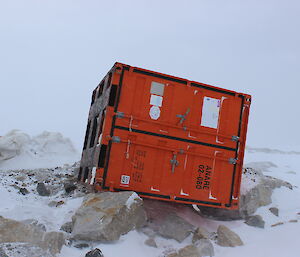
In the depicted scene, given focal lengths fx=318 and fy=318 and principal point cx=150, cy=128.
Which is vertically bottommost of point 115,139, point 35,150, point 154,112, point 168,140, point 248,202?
point 35,150

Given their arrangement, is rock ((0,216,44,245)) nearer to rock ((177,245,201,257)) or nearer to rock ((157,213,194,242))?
rock ((177,245,201,257))

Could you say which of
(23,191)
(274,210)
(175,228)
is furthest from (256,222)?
(23,191)

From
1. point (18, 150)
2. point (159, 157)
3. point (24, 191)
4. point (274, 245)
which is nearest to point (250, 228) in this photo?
point (274, 245)

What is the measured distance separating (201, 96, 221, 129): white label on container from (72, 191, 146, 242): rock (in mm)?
2002

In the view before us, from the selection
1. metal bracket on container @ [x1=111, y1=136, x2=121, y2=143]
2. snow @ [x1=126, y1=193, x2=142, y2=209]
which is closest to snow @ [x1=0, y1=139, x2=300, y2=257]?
snow @ [x1=126, y1=193, x2=142, y2=209]

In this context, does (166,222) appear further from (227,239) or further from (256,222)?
(256,222)

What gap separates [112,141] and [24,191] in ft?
7.92

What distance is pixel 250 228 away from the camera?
19.6 feet

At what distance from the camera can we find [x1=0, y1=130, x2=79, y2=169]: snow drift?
1491cm

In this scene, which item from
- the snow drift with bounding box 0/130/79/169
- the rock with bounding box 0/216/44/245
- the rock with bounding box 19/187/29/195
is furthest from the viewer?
the snow drift with bounding box 0/130/79/169

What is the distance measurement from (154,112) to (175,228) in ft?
6.55

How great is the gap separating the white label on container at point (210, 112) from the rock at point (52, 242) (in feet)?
10.6

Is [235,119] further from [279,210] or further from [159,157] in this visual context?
[279,210]

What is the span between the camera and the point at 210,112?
594 centimetres
